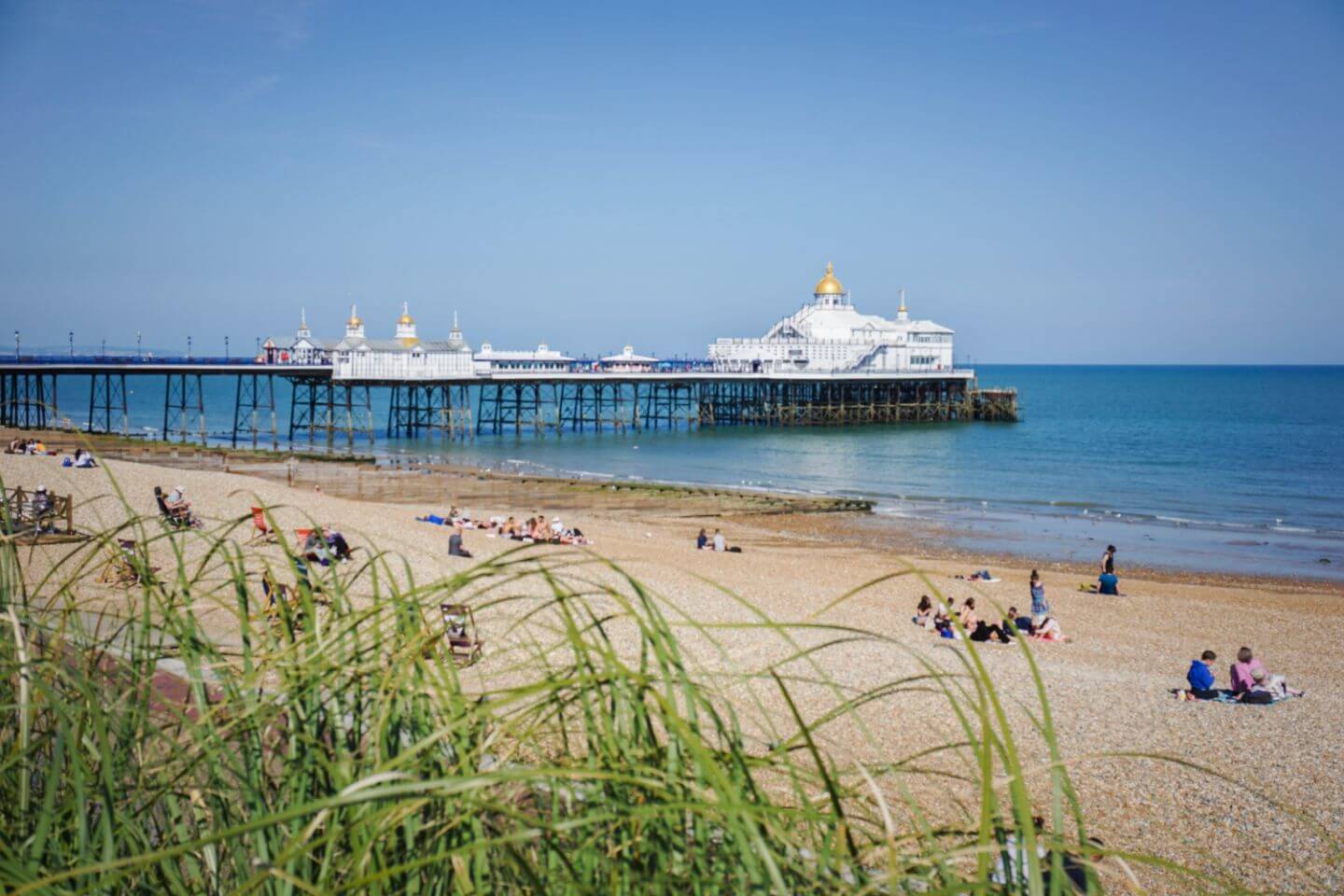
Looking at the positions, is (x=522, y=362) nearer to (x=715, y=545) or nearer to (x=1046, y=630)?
(x=715, y=545)

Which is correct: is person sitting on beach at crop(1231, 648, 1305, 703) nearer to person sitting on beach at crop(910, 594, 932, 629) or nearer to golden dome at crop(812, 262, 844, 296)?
person sitting on beach at crop(910, 594, 932, 629)

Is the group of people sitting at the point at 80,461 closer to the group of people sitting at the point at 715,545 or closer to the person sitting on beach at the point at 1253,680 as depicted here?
the group of people sitting at the point at 715,545

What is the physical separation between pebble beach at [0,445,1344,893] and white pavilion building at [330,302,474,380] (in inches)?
860

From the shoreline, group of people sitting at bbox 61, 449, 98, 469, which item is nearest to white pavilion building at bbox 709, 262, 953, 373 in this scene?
the shoreline

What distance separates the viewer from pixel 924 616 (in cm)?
1311

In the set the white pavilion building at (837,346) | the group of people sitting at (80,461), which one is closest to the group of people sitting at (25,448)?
the group of people sitting at (80,461)

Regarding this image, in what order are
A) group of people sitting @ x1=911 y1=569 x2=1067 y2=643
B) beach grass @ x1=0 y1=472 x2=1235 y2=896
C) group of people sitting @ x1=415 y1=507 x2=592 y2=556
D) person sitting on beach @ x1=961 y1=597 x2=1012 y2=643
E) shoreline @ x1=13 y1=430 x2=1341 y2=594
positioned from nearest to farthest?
beach grass @ x1=0 y1=472 x2=1235 y2=896
person sitting on beach @ x1=961 y1=597 x2=1012 y2=643
group of people sitting @ x1=911 y1=569 x2=1067 y2=643
group of people sitting @ x1=415 y1=507 x2=592 y2=556
shoreline @ x1=13 y1=430 x2=1341 y2=594

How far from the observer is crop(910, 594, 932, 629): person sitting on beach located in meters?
13.0

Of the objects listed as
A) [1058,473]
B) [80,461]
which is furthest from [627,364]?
[80,461]

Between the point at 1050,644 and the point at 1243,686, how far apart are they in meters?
2.69

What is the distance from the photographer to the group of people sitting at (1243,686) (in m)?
9.73

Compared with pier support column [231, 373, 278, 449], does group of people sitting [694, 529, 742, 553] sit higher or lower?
lower

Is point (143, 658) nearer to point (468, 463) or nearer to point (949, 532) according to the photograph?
point (949, 532)

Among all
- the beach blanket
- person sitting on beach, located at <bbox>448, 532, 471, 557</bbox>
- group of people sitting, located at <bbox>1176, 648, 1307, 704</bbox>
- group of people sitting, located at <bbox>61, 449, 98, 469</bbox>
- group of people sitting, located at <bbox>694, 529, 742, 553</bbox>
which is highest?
group of people sitting, located at <bbox>61, 449, 98, 469</bbox>
